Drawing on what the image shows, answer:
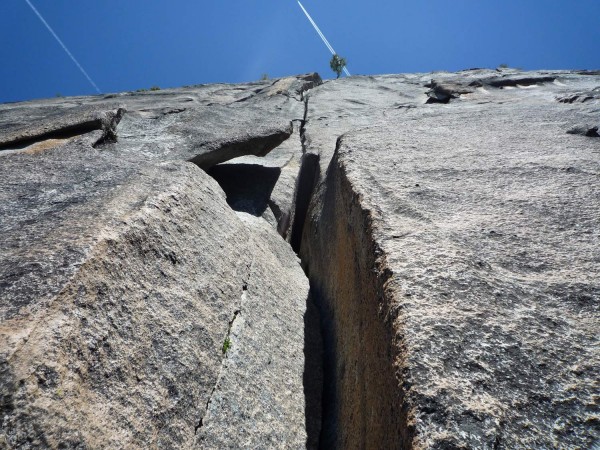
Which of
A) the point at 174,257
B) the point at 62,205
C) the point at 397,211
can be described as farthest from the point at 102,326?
the point at 397,211

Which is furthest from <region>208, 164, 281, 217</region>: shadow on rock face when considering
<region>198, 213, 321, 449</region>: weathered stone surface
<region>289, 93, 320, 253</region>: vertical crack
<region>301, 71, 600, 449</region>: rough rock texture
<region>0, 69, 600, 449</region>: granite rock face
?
<region>198, 213, 321, 449</region>: weathered stone surface

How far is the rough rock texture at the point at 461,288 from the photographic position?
149 centimetres

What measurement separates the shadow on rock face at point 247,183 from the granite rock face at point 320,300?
58 centimetres

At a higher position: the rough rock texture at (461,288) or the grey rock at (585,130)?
the grey rock at (585,130)

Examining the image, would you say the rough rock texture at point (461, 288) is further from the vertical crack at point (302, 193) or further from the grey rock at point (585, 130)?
the vertical crack at point (302, 193)

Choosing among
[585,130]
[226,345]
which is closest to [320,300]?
[226,345]

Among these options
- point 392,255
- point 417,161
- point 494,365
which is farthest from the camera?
point 417,161

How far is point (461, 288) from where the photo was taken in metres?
2.00

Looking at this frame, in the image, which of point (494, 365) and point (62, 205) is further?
point (62, 205)

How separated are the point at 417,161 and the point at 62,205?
2847 mm

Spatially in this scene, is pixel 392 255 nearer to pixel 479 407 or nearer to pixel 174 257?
pixel 479 407

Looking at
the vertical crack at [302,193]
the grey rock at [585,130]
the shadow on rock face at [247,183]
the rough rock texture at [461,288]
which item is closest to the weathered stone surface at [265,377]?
the rough rock texture at [461,288]

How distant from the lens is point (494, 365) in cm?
162

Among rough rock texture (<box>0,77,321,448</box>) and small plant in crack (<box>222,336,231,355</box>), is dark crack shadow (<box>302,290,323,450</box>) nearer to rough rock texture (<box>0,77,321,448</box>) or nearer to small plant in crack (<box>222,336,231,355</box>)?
rough rock texture (<box>0,77,321,448</box>)
